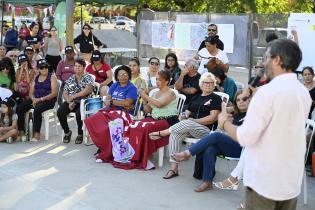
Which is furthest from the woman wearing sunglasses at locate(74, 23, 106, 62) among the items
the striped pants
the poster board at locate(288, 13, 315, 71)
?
the striped pants

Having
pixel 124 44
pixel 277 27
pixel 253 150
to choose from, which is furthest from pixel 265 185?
A: pixel 124 44

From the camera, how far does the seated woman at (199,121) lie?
564 cm

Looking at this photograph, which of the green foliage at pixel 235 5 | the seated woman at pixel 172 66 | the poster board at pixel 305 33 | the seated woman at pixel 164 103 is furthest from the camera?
the green foliage at pixel 235 5

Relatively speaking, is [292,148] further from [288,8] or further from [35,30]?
[288,8]

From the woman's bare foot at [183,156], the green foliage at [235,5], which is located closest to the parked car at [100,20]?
the green foliage at [235,5]

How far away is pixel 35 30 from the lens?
13383 mm

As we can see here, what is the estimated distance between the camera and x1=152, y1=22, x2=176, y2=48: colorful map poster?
40.1ft

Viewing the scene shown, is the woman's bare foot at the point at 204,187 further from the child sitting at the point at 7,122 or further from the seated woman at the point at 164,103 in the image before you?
the child sitting at the point at 7,122

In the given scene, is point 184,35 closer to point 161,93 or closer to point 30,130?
point 30,130

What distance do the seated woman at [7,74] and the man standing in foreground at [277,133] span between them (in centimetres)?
573

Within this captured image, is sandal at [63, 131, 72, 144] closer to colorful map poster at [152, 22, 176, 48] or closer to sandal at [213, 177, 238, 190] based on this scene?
sandal at [213, 177, 238, 190]

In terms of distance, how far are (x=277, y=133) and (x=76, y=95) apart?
5.09m

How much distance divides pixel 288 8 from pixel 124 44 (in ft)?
29.0

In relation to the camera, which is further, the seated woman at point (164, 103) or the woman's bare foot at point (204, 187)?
the seated woman at point (164, 103)
